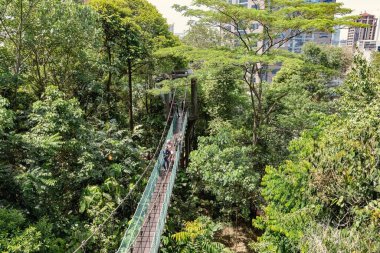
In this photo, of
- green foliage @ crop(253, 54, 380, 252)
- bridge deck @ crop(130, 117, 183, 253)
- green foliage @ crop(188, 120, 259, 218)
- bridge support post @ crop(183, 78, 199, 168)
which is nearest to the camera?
green foliage @ crop(253, 54, 380, 252)

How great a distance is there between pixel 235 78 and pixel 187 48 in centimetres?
200

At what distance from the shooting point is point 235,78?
993cm

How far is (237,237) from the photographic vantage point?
30.0 feet

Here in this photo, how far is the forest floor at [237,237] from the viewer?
8734 mm

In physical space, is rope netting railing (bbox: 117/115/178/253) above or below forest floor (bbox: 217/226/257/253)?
above

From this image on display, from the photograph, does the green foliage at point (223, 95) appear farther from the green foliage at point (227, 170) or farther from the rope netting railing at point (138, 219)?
the rope netting railing at point (138, 219)

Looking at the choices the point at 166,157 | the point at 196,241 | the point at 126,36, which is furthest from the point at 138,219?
the point at 126,36

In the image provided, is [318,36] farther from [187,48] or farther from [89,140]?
[89,140]

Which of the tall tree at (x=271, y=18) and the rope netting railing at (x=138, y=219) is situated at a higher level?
the tall tree at (x=271, y=18)

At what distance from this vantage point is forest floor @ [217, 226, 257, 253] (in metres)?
8.73

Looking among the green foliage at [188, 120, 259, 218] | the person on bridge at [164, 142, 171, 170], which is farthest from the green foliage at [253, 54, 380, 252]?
the person on bridge at [164, 142, 171, 170]

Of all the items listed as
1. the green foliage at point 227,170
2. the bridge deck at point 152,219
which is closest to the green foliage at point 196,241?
the bridge deck at point 152,219

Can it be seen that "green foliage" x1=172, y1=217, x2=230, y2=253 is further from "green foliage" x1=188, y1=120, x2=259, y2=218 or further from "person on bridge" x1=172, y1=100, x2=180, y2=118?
"person on bridge" x1=172, y1=100, x2=180, y2=118

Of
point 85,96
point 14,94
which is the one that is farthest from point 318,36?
point 14,94
